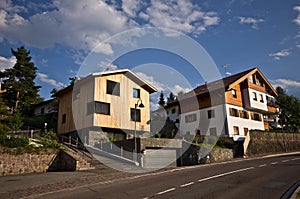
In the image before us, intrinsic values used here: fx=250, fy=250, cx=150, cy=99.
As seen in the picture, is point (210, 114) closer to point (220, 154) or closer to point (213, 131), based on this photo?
point (213, 131)

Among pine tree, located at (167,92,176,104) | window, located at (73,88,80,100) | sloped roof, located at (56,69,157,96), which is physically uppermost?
pine tree, located at (167,92,176,104)

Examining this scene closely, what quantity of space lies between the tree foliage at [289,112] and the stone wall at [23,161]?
147ft

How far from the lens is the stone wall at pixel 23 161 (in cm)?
1667

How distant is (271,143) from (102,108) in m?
22.5

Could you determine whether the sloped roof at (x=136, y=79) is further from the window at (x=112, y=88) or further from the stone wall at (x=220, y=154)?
the stone wall at (x=220, y=154)

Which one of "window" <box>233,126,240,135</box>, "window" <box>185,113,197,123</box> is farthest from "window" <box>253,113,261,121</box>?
"window" <box>185,113,197,123</box>

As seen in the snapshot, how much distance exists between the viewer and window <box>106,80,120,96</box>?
29078 millimetres

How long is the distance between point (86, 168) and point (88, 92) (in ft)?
39.1

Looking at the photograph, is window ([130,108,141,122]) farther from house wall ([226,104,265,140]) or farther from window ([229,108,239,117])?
window ([229,108,239,117])

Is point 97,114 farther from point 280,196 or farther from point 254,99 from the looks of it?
point 254,99

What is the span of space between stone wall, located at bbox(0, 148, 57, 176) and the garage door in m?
7.42

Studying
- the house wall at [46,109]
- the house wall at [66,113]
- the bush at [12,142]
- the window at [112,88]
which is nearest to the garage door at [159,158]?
the bush at [12,142]

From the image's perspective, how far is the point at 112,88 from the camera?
29.4m

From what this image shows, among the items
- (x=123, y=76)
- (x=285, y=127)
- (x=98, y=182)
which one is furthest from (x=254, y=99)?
(x=98, y=182)
